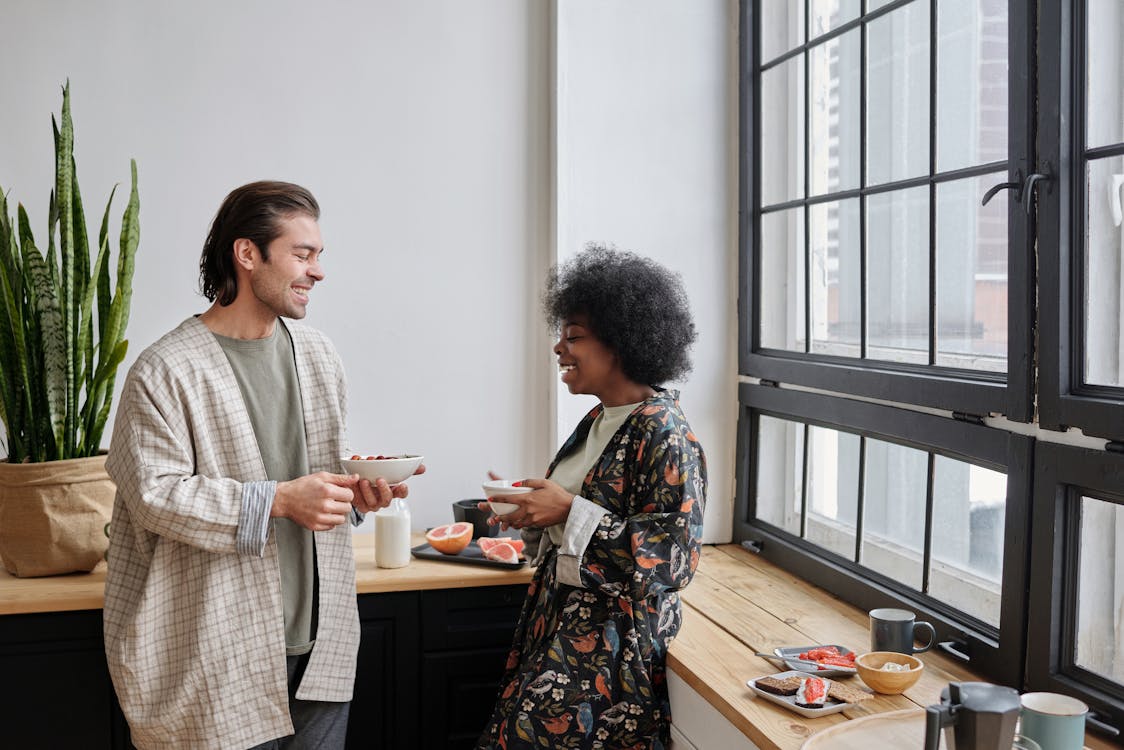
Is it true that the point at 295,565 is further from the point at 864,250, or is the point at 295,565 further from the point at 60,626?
the point at 864,250

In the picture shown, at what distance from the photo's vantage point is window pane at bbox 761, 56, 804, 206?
2969 mm

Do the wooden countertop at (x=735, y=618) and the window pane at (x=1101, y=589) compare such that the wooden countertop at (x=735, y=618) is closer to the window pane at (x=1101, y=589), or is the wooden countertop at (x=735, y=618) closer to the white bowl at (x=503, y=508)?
the window pane at (x=1101, y=589)

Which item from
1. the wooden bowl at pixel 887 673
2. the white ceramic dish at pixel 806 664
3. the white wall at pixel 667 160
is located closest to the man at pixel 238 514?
the white ceramic dish at pixel 806 664

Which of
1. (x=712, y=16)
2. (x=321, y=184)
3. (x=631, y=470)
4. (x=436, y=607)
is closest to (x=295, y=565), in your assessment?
(x=436, y=607)

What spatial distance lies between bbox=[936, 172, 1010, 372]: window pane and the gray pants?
157 cm

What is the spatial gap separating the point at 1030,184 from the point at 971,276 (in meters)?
0.33

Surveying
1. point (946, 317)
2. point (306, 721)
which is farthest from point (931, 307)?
point (306, 721)

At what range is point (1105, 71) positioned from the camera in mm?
1835

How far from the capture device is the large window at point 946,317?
6.09 ft

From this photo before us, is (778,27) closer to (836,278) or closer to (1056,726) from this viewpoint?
(836,278)

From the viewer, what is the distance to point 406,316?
10.1 feet

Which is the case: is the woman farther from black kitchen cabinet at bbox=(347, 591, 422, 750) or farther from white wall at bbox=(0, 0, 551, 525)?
white wall at bbox=(0, 0, 551, 525)

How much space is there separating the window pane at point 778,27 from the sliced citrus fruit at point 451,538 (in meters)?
1.71

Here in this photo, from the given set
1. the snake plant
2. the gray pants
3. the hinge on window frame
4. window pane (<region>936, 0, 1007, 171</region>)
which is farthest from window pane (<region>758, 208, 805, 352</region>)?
the snake plant
